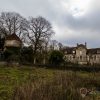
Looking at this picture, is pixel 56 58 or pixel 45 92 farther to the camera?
pixel 56 58

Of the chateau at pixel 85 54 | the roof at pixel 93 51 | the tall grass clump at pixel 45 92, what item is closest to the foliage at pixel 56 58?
the tall grass clump at pixel 45 92

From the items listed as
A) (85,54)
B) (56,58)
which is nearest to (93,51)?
(85,54)

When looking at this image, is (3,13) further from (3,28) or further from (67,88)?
(67,88)

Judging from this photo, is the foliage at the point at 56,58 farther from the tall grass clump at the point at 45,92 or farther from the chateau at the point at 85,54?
the chateau at the point at 85,54

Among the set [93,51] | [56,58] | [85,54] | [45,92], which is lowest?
[45,92]

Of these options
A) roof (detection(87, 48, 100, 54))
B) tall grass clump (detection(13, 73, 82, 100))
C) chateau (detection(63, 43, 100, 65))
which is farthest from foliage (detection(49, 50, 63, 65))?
roof (detection(87, 48, 100, 54))

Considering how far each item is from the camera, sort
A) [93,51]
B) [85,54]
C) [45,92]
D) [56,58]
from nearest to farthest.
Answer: [45,92], [56,58], [85,54], [93,51]

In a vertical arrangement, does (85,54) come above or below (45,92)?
above

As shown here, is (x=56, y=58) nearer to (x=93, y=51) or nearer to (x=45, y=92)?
(x=45, y=92)

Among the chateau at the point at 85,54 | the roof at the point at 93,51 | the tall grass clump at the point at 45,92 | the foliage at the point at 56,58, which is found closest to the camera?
the tall grass clump at the point at 45,92

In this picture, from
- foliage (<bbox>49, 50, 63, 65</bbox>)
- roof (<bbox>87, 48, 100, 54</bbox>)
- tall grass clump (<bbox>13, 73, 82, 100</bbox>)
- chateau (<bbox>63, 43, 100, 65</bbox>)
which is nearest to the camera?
tall grass clump (<bbox>13, 73, 82, 100</bbox>)

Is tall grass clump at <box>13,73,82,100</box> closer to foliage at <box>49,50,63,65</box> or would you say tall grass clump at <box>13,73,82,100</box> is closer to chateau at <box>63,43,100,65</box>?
foliage at <box>49,50,63,65</box>

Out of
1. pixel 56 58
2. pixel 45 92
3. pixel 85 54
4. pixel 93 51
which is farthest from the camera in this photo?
pixel 93 51

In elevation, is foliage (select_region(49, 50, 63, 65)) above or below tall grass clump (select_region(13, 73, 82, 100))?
above
